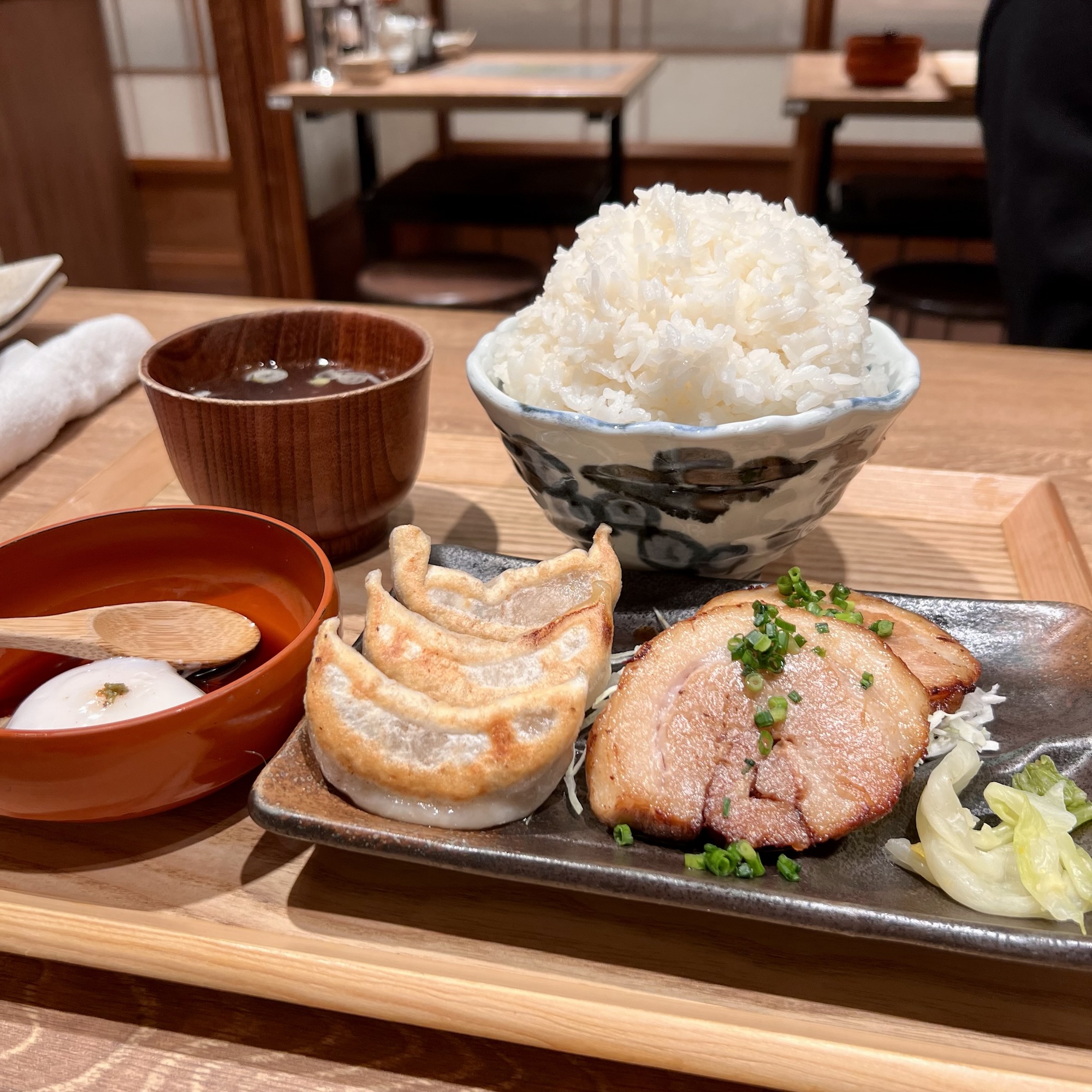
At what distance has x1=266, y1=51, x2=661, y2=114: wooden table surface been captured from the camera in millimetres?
4074

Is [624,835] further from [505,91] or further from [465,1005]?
[505,91]

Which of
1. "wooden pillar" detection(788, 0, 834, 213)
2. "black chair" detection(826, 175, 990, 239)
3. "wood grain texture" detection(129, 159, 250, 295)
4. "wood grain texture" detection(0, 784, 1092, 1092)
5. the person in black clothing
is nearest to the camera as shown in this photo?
"wood grain texture" detection(0, 784, 1092, 1092)

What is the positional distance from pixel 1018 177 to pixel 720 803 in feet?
7.51

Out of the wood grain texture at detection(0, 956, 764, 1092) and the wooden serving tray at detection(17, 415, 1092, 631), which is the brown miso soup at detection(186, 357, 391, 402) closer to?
the wooden serving tray at detection(17, 415, 1092, 631)

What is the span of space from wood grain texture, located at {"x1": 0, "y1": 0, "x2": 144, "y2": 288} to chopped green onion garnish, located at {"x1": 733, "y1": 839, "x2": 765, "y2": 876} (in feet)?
16.1

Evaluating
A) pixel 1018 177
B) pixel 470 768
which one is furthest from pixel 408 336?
pixel 1018 177

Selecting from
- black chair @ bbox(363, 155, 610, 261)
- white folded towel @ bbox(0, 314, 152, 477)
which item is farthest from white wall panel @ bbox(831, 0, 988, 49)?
white folded towel @ bbox(0, 314, 152, 477)

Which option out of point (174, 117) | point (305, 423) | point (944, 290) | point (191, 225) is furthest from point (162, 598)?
point (174, 117)

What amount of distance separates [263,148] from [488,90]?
162 centimetres

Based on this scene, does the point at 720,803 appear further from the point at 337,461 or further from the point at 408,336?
the point at 408,336

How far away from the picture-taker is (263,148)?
17.0 feet

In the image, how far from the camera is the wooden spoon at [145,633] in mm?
1003

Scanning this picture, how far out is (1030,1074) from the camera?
2.43ft

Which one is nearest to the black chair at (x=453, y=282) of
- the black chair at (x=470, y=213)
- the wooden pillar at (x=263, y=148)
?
the black chair at (x=470, y=213)
